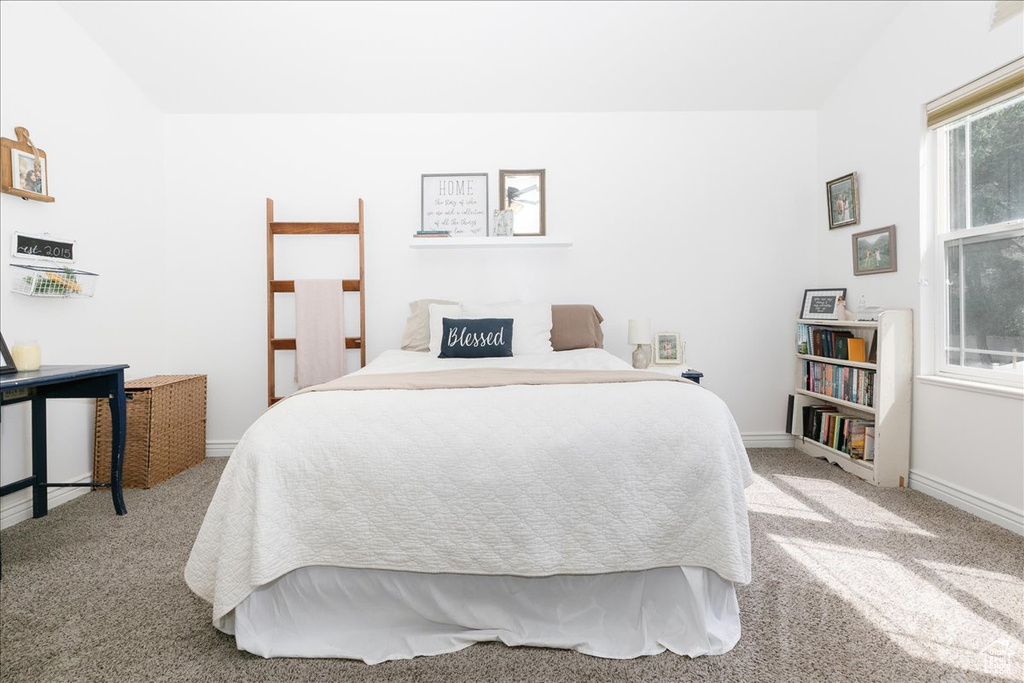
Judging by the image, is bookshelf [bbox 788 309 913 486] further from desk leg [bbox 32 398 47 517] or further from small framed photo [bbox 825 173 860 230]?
desk leg [bbox 32 398 47 517]

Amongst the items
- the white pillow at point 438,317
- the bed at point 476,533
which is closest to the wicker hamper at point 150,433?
the white pillow at point 438,317

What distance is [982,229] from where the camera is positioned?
2414mm

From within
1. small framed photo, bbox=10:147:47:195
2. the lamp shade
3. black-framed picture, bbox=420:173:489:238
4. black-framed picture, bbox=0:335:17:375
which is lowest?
black-framed picture, bbox=0:335:17:375

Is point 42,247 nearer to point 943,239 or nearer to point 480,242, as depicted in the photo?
point 480,242

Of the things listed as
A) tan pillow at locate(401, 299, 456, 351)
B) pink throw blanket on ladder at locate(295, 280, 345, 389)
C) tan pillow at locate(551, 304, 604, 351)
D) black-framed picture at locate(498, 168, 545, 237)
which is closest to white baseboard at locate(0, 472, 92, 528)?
pink throw blanket on ladder at locate(295, 280, 345, 389)

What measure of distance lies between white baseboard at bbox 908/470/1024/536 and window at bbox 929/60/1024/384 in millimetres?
541

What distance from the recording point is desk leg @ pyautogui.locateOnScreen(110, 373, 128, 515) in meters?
2.26

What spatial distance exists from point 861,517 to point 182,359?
401cm

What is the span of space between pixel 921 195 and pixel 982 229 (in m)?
0.36

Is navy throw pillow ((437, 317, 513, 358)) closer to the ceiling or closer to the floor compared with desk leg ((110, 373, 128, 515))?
closer to the ceiling

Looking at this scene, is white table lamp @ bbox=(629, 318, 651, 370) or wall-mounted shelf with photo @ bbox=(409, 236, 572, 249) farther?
wall-mounted shelf with photo @ bbox=(409, 236, 572, 249)

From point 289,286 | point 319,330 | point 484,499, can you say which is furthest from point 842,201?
point 289,286

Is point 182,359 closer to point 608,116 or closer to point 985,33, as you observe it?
point 608,116

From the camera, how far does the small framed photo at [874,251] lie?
2.87m
